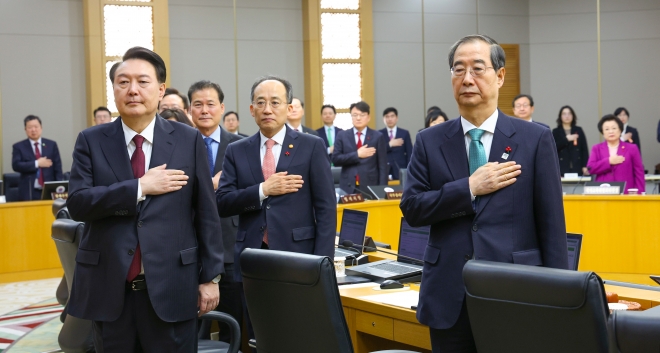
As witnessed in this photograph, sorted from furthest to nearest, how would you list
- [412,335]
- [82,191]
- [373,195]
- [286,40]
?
1. [286,40]
2. [373,195]
3. [412,335]
4. [82,191]

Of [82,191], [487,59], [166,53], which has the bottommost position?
[82,191]

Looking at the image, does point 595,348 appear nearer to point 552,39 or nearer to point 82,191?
point 82,191

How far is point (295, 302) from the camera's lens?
1956 millimetres

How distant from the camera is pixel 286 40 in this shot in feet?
36.0

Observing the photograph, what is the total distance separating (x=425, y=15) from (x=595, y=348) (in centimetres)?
1074

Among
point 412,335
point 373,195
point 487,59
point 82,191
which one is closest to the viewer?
point 487,59

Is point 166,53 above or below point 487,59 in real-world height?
above

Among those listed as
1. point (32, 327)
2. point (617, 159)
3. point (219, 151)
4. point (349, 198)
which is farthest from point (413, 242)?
point (617, 159)

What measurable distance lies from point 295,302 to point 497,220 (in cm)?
59

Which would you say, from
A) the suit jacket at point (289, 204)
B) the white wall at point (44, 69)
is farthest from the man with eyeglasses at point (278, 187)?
the white wall at point (44, 69)

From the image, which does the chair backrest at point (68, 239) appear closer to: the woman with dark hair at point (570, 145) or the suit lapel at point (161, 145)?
the suit lapel at point (161, 145)

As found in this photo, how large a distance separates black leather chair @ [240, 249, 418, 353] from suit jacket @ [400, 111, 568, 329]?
298 mm

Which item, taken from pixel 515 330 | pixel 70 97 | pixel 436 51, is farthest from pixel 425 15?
pixel 515 330

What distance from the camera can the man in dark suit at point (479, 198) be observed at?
79.2 inches
